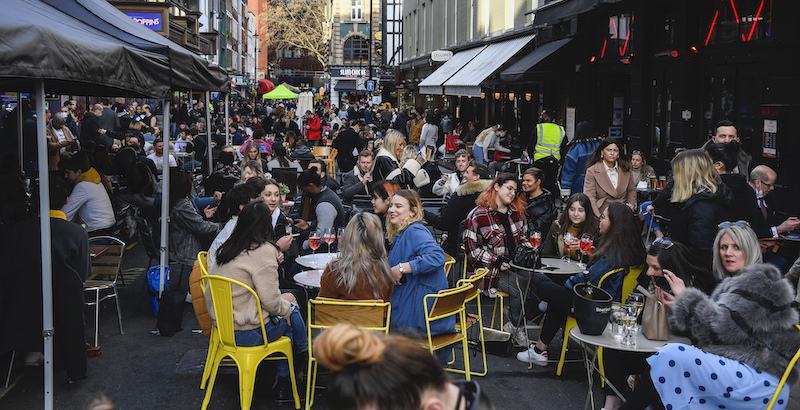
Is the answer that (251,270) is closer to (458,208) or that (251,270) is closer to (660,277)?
(660,277)

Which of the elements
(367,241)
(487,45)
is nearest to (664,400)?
(367,241)

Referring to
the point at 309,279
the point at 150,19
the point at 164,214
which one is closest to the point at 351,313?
the point at 309,279

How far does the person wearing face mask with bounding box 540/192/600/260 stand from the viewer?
277 inches

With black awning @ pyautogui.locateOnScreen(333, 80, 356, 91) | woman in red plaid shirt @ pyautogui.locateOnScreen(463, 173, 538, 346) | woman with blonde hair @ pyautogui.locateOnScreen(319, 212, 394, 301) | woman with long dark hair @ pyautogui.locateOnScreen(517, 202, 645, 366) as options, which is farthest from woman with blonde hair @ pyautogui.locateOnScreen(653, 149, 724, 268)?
black awning @ pyautogui.locateOnScreen(333, 80, 356, 91)

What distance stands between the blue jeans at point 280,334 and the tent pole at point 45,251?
124 cm

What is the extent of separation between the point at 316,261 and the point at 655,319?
10.8 ft

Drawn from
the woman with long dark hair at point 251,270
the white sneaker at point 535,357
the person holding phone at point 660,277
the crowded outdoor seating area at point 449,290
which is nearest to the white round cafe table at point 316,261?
the crowded outdoor seating area at point 449,290

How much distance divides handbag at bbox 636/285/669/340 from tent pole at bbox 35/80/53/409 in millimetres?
3822

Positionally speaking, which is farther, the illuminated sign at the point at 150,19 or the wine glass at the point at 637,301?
the illuminated sign at the point at 150,19

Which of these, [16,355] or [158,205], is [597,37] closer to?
[158,205]

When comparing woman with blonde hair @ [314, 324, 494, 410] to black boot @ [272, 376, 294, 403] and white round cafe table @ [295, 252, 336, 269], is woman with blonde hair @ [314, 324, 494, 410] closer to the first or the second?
black boot @ [272, 376, 294, 403]

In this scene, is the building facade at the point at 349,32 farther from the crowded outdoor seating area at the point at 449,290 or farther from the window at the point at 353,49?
the crowded outdoor seating area at the point at 449,290

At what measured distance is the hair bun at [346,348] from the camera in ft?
6.76

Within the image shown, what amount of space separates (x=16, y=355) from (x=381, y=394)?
17.0ft
